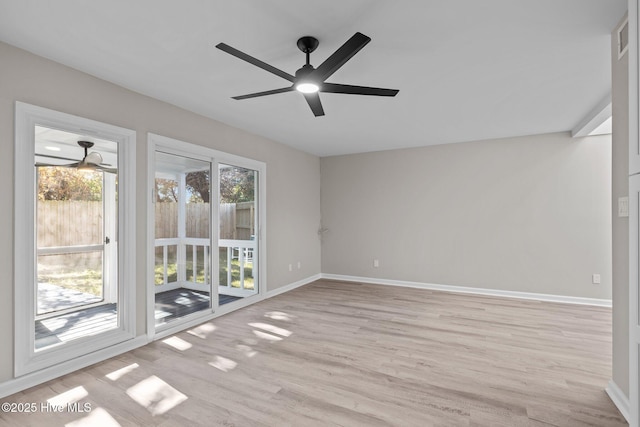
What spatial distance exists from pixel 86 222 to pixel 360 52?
9.42 ft

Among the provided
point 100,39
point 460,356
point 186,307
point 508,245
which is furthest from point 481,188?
point 100,39

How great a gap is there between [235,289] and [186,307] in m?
0.84

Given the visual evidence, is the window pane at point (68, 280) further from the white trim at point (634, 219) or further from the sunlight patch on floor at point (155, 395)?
the white trim at point (634, 219)

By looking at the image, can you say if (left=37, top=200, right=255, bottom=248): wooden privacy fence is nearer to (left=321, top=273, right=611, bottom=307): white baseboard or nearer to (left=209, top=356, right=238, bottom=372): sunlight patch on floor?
(left=209, top=356, right=238, bottom=372): sunlight patch on floor

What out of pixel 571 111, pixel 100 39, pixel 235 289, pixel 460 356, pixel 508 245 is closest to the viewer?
pixel 100 39

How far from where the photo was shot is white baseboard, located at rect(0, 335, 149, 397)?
2.33m

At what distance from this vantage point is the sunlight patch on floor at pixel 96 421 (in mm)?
1977

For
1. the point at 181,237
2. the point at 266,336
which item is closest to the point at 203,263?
the point at 181,237

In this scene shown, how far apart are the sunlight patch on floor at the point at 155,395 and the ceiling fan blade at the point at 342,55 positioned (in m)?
2.44

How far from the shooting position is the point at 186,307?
3.84 meters

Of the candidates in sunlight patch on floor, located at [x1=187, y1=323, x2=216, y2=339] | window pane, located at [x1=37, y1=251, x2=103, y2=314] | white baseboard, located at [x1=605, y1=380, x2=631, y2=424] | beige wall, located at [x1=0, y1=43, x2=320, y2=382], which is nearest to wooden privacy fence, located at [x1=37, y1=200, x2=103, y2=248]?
window pane, located at [x1=37, y1=251, x2=103, y2=314]

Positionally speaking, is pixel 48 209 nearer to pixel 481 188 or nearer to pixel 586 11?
pixel 586 11

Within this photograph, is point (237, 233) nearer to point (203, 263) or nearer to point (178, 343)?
point (203, 263)

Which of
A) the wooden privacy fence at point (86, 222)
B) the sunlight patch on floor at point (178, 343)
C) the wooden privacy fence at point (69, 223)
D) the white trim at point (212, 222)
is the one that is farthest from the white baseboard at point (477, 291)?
the wooden privacy fence at point (69, 223)
